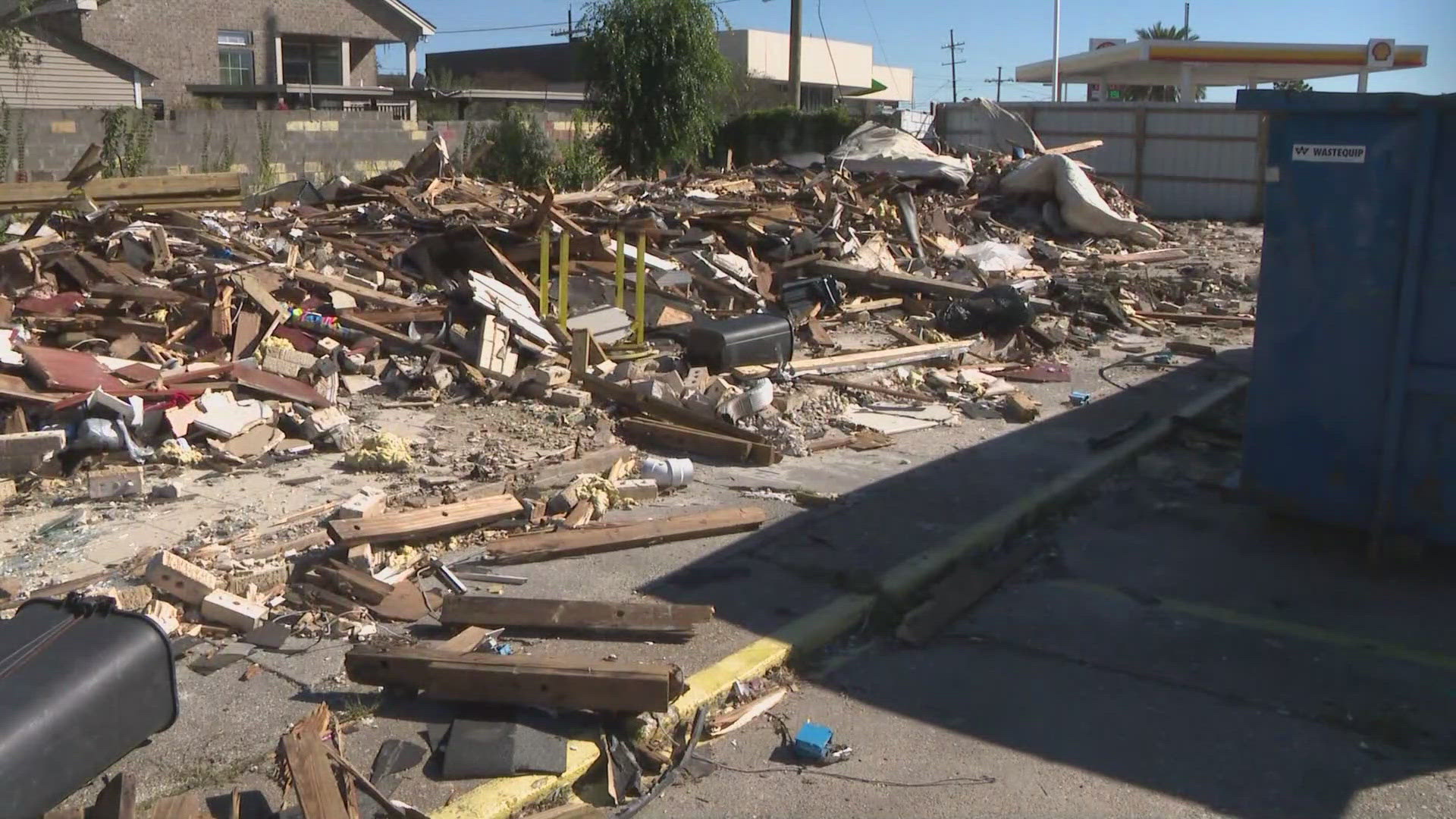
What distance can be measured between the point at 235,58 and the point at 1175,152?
29.3 metres

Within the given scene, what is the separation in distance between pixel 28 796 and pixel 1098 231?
19.8 meters

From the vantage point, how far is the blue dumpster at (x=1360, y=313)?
625cm

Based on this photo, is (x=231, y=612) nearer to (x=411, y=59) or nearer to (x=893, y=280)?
(x=893, y=280)

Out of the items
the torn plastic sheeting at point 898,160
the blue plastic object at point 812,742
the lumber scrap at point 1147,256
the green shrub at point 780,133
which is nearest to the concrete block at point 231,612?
the blue plastic object at point 812,742

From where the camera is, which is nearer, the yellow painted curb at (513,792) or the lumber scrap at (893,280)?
the yellow painted curb at (513,792)

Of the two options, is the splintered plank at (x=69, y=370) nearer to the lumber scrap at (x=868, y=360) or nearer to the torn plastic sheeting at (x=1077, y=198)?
the lumber scrap at (x=868, y=360)

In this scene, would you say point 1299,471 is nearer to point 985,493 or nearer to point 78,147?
point 985,493

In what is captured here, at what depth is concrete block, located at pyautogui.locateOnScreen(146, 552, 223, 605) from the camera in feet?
18.1

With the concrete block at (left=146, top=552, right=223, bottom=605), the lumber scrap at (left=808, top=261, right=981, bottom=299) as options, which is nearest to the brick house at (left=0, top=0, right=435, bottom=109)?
the lumber scrap at (left=808, top=261, right=981, bottom=299)

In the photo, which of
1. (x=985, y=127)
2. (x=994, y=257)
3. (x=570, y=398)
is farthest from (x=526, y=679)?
(x=985, y=127)

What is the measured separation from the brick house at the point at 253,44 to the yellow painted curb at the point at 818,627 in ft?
110

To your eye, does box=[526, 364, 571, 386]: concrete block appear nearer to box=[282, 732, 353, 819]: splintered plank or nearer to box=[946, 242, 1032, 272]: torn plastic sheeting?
box=[282, 732, 353, 819]: splintered plank

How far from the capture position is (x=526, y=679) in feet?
15.2

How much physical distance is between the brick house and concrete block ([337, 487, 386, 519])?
108 feet
